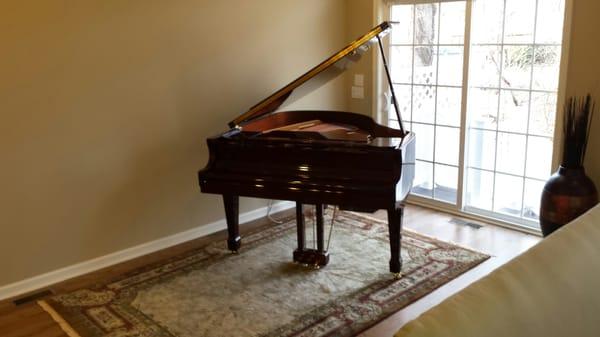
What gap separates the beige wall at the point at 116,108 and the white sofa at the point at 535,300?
3.08 m

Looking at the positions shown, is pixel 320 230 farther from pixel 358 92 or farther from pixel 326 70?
pixel 358 92

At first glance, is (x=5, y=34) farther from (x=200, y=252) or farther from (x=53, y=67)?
(x=200, y=252)

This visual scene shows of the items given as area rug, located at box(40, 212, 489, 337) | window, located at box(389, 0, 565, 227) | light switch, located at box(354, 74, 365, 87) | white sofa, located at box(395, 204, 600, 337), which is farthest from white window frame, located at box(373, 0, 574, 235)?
white sofa, located at box(395, 204, 600, 337)

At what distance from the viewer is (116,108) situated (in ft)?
12.7

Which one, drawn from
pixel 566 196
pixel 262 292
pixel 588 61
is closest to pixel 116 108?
pixel 262 292

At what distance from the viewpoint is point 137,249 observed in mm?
4113

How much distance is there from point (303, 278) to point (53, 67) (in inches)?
82.2

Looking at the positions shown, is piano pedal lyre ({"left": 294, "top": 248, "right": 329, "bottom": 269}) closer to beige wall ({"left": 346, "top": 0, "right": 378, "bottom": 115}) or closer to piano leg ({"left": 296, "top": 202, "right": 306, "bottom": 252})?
piano leg ({"left": 296, "top": 202, "right": 306, "bottom": 252})

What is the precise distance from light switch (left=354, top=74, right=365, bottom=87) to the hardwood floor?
4.07 feet

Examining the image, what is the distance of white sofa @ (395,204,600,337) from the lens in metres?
1.16

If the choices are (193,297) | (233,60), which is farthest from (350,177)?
(233,60)

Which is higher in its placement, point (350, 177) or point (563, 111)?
point (563, 111)

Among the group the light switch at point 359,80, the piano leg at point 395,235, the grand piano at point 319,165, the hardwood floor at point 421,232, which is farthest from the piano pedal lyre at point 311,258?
the light switch at point 359,80

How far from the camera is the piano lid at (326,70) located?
3.38m
